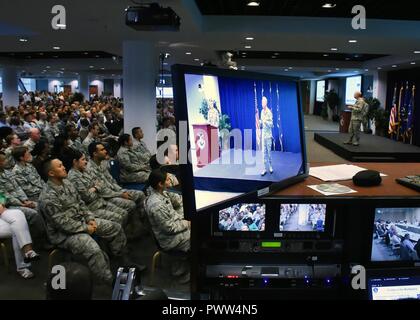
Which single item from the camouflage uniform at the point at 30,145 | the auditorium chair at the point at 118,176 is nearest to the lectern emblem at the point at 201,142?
the auditorium chair at the point at 118,176

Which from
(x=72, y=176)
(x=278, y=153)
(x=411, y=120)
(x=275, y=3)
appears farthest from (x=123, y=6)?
(x=411, y=120)

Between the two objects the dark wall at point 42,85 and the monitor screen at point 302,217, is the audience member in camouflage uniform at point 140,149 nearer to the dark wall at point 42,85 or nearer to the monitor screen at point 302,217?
the monitor screen at point 302,217

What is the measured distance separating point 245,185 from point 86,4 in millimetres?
4120

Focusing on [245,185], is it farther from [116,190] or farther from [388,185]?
[116,190]

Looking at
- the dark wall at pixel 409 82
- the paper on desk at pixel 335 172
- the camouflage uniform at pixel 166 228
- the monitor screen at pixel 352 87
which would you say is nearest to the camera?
the paper on desk at pixel 335 172

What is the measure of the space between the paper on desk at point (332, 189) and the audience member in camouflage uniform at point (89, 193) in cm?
318

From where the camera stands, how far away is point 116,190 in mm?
5262

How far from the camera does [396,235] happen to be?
176cm

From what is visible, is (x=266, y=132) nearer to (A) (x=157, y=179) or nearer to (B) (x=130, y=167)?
(A) (x=157, y=179)

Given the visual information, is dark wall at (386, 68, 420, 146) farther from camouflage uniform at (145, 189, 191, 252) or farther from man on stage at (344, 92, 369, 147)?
camouflage uniform at (145, 189, 191, 252)

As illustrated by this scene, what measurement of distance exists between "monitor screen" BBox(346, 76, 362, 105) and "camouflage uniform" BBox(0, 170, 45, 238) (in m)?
17.5

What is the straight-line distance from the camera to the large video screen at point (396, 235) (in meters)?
1.72

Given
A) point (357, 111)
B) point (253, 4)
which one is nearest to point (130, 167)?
point (253, 4)

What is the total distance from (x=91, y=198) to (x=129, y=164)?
1537 millimetres
